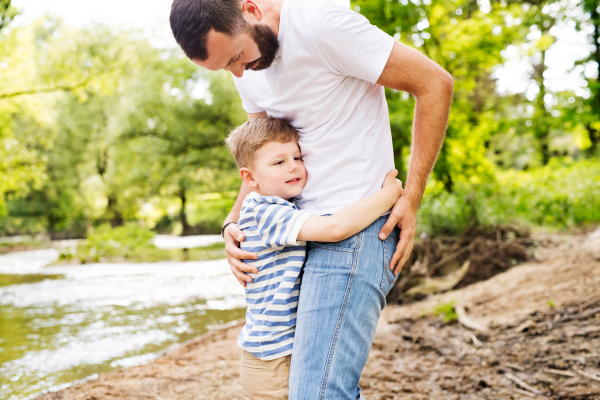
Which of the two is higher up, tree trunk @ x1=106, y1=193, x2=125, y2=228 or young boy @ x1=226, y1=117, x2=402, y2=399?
young boy @ x1=226, y1=117, x2=402, y2=399

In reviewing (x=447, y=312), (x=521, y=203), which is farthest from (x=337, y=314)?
(x=521, y=203)

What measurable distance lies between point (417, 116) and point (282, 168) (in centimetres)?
52

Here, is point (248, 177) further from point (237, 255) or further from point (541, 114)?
point (541, 114)

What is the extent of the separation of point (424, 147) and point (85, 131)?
78.4ft

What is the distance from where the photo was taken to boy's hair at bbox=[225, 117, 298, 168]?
5.32ft

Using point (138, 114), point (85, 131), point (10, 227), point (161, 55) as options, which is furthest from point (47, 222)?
point (161, 55)

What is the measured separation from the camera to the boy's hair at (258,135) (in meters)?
1.62

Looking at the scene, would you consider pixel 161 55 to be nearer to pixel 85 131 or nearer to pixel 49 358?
pixel 85 131

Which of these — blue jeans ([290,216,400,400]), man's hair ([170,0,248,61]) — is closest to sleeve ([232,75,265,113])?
man's hair ([170,0,248,61])

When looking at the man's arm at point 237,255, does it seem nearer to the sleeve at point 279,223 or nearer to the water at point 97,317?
the sleeve at point 279,223

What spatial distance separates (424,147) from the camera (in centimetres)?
158

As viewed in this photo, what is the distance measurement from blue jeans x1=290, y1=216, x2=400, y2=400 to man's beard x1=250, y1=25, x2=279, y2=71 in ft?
2.28

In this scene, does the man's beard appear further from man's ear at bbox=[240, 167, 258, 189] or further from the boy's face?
man's ear at bbox=[240, 167, 258, 189]

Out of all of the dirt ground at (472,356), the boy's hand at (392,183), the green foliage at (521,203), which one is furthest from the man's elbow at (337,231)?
the green foliage at (521,203)
